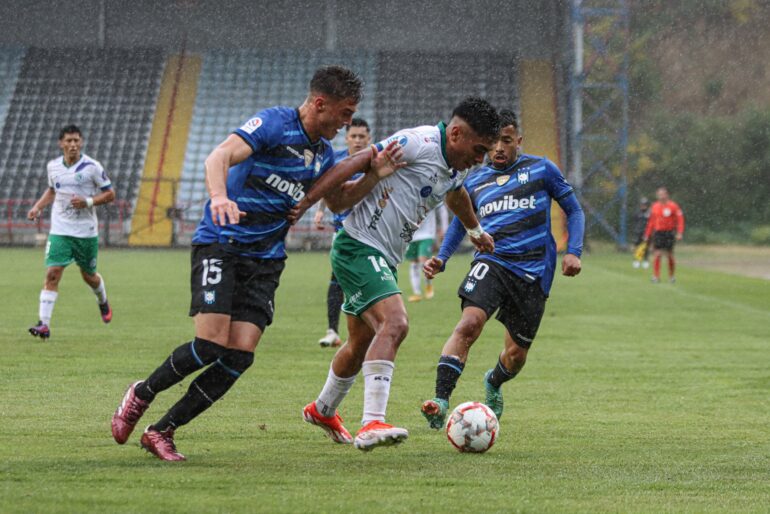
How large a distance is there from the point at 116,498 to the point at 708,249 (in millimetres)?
40974

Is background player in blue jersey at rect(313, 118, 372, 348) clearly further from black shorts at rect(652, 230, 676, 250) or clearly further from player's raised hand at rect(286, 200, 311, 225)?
black shorts at rect(652, 230, 676, 250)

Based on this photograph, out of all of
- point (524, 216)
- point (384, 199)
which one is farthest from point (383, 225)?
point (524, 216)

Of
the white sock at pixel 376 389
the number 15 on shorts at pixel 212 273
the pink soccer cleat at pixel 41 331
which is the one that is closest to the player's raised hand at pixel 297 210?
the number 15 on shorts at pixel 212 273

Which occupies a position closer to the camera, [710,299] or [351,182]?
[351,182]

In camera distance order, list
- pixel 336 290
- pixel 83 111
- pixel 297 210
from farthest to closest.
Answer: pixel 83 111
pixel 336 290
pixel 297 210

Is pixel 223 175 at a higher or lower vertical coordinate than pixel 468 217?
higher

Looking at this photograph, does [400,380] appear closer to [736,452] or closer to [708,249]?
[736,452]

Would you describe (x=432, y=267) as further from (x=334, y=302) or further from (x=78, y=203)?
(x=78, y=203)

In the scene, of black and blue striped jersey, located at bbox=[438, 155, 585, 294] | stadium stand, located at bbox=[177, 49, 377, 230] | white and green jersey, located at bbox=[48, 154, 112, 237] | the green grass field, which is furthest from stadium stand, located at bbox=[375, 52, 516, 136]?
black and blue striped jersey, located at bbox=[438, 155, 585, 294]

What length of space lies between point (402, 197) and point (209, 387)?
147cm

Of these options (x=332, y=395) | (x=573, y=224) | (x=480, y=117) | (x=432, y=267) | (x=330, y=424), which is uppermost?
(x=480, y=117)

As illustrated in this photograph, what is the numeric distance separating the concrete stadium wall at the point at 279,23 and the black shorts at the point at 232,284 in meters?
39.2

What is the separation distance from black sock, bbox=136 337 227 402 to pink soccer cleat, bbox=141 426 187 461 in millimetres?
196

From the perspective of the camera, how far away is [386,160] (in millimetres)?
6105
